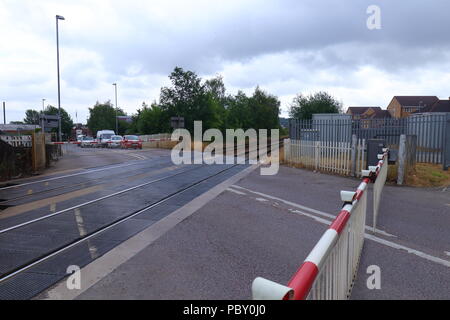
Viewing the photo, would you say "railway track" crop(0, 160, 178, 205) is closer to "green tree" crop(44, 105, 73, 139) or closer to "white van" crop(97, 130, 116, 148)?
"white van" crop(97, 130, 116, 148)

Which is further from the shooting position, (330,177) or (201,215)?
(330,177)

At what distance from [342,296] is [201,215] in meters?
4.61

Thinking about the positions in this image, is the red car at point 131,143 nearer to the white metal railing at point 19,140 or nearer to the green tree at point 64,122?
the white metal railing at point 19,140

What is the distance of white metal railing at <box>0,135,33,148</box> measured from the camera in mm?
14711

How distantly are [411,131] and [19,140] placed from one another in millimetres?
17905

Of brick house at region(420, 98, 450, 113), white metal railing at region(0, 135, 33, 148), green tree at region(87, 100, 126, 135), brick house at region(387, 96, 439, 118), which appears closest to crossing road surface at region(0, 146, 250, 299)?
white metal railing at region(0, 135, 33, 148)

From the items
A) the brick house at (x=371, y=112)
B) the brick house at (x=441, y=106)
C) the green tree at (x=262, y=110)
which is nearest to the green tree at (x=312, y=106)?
the green tree at (x=262, y=110)

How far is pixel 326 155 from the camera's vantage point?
1489 cm

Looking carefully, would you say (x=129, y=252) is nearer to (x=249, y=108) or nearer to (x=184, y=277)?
(x=184, y=277)

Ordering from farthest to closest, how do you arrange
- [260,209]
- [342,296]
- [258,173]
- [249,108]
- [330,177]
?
[249,108] → [258,173] → [330,177] → [260,209] → [342,296]

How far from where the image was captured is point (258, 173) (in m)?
15.1

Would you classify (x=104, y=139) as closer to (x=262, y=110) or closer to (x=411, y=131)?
(x=262, y=110)

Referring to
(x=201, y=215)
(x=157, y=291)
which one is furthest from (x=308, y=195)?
(x=157, y=291)
